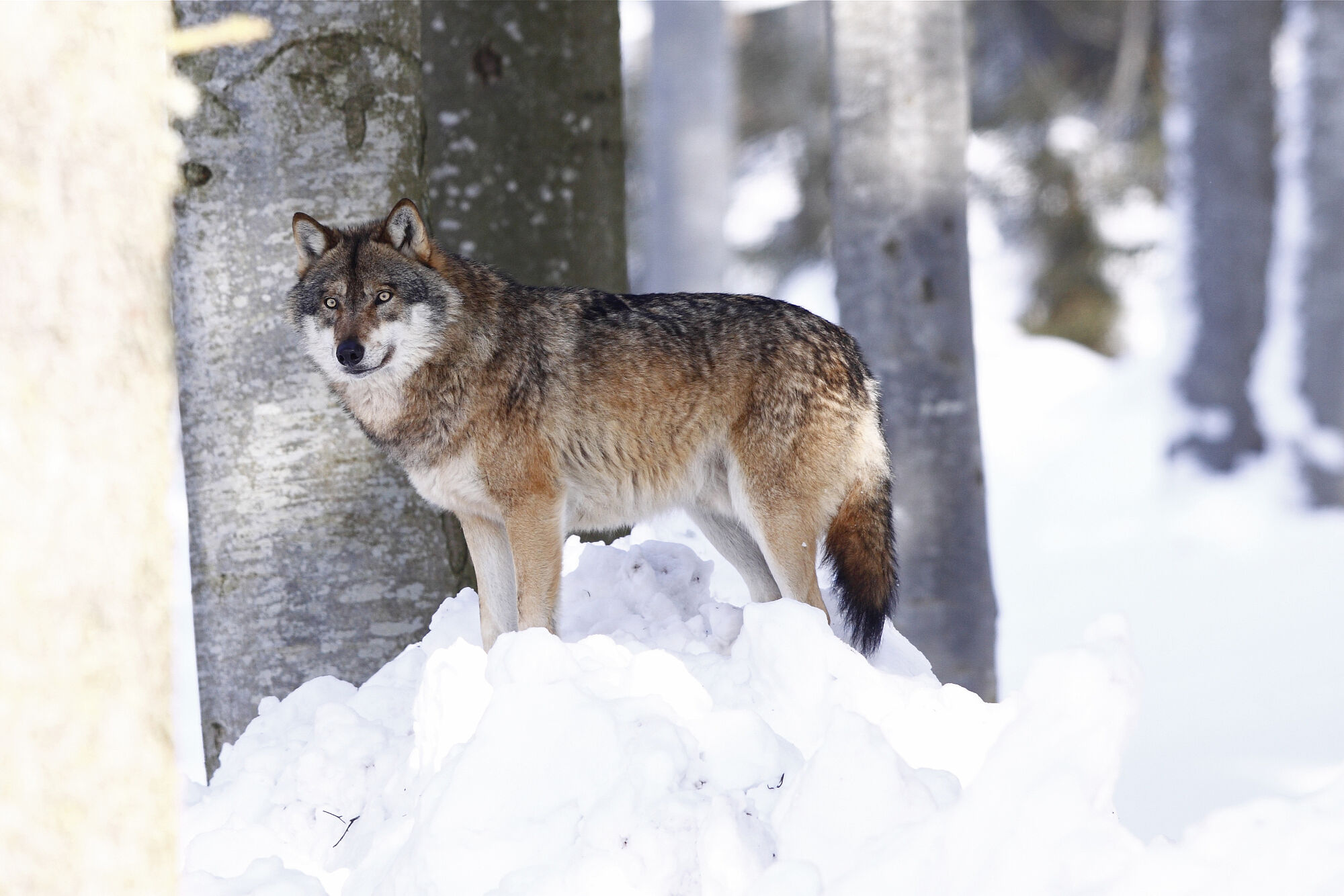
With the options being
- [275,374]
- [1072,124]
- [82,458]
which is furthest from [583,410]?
[1072,124]

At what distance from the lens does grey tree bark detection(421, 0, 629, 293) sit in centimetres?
577

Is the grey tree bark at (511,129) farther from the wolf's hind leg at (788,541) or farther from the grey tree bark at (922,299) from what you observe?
the wolf's hind leg at (788,541)

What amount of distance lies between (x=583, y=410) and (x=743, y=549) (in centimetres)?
88

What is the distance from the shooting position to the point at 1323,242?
479 inches

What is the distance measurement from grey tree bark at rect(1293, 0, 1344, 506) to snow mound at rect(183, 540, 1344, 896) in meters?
9.72

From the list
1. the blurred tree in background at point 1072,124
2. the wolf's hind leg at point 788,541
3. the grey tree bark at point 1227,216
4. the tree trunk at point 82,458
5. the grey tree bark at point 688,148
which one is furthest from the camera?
the blurred tree in background at point 1072,124

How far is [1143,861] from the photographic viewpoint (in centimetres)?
229

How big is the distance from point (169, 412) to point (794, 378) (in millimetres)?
2614

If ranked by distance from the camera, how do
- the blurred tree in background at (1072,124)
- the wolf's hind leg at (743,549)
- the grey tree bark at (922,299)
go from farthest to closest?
the blurred tree in background at (1072,124), the grey tree bark at (922,299), the wolf's hind leg at (743,549)

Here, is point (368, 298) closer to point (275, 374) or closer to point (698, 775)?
point (275, 374)

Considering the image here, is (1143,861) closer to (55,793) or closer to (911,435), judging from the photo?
(55,793)

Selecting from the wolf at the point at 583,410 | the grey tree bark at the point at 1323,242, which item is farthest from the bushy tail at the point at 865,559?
the grey tree bark at the point at 1323,242

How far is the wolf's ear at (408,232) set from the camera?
4.17 m

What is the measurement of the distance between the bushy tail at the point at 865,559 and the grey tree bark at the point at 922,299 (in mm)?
1101
